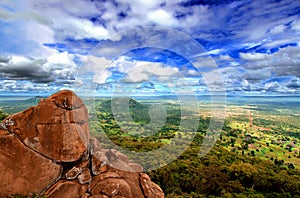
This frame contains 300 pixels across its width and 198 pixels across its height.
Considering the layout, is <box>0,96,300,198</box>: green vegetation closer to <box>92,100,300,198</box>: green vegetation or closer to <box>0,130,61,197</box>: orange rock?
<box>92,100,300,198</box>: green vegetation

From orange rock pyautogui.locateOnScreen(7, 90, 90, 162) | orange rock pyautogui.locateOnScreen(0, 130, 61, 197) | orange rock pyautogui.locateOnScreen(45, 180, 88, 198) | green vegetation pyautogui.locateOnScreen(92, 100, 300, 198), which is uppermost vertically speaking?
orange rock pyautogui.locateOnScreen(7, 90, 90, 162)

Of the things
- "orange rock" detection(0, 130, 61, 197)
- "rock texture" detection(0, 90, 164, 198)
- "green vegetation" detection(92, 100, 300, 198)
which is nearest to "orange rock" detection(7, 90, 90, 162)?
"rock texture" detection(0, 90, 164, 198)

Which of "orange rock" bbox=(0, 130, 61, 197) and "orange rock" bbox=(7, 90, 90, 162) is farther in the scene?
"orange rock" bbox=(7, 90, 90, 162)

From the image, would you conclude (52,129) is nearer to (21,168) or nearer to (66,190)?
(21,168)

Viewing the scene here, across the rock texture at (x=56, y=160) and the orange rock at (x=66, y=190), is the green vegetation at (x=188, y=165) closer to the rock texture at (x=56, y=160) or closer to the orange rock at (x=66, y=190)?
→ the rock texture at (x=56, y=160)

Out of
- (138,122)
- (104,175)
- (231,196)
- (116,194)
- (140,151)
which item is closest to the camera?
(116,194)

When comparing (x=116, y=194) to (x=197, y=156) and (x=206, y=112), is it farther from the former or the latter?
(x=197, y=156)

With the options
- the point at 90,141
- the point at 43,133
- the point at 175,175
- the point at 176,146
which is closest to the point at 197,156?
the point at 176,146

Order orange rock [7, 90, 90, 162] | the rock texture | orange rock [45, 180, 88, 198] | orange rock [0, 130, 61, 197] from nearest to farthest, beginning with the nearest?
orange rock [0, 130, 61, 197], the rock texture, orange rock [45, 180, 88, 198], orange rock [7, 90, 90, 162]

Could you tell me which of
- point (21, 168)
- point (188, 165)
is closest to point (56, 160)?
point (21, 168)
